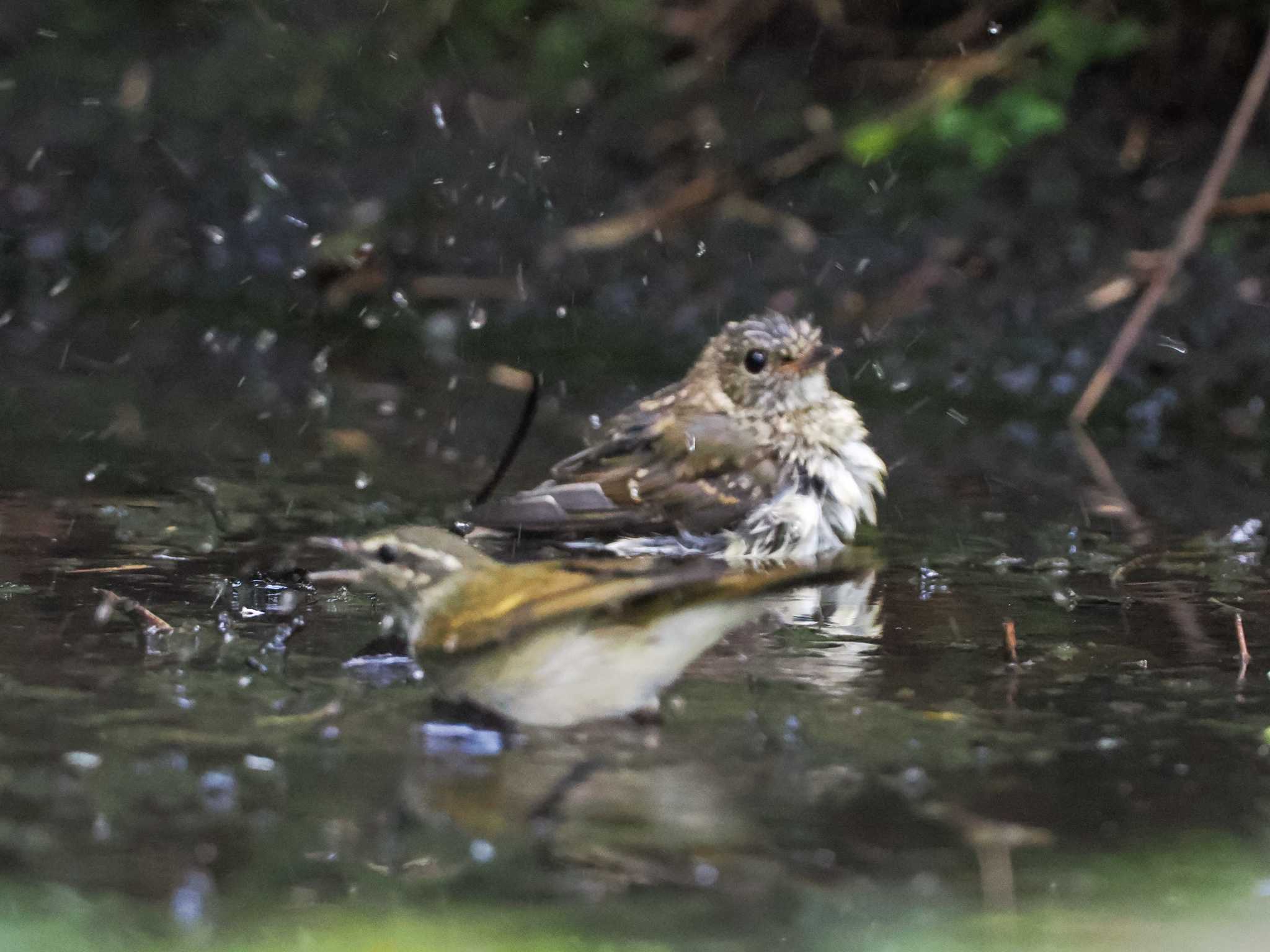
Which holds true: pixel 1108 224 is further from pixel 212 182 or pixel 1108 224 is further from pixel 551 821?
pixel 551 821

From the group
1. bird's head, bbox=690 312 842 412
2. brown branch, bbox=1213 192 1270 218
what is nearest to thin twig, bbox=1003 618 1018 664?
bird's head, bbox=690 312 842 412

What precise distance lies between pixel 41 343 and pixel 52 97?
2.76m

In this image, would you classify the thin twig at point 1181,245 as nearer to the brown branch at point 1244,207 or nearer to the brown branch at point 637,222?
the brown branch at point 1244,207

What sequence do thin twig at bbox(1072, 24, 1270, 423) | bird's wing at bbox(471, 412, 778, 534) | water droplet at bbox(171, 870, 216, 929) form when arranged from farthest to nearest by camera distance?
thin twig at bbox(1072, 24, 1270, 423) < bird's wing at bbox(471, 412, 778, 534) < water droplet at bbox(171, 870, 216, 929)

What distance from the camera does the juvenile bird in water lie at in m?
6.89

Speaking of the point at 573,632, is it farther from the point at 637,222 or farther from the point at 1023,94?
the point at 637,222

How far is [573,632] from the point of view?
183 inches

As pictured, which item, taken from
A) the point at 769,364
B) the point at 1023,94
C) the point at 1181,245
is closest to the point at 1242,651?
the point at 769,364

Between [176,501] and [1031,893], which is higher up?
[176,501]

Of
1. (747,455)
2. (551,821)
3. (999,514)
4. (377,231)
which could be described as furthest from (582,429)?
(551,821)

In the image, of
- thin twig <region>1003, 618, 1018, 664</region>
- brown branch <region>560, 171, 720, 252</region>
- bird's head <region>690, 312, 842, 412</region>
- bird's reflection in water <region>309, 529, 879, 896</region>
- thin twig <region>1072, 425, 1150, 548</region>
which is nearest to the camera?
bird's reflection in water <region>309, 529, 879, 896</region>

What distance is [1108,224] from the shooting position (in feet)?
35.9

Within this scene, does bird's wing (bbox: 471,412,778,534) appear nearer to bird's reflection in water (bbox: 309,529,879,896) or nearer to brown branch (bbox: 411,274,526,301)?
bird's reflection in water (bbox: 309,529,879,896)

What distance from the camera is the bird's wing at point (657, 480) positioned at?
6.84 meters
